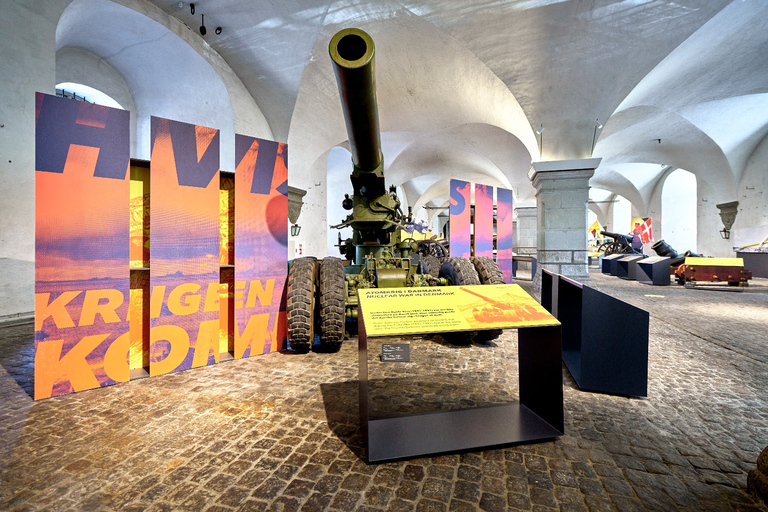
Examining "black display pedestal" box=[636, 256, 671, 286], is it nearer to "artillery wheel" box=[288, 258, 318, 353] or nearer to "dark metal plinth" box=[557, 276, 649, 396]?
"dark metal plinth" box=[557, 276, 649, 396]

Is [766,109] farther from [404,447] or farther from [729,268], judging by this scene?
[404,447]

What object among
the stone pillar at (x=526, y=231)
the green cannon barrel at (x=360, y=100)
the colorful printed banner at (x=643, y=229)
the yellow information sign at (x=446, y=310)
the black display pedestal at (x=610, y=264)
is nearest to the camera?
the yellow information sign at (x=446, y=310)

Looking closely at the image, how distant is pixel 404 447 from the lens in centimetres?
198

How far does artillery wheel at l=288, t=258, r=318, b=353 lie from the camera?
364 cm

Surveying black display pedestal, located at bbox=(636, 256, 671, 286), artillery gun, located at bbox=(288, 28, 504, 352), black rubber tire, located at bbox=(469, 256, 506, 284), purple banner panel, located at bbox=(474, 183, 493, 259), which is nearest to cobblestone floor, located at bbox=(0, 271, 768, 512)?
artillery gun, located at bbox=(288, 28, 504, 352)

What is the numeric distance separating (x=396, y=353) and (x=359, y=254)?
7.25ft

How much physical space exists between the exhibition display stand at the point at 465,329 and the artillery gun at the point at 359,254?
5.57 ft

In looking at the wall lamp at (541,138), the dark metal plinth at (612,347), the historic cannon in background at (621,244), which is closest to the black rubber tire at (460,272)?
the dark metal plinth at (612,347)

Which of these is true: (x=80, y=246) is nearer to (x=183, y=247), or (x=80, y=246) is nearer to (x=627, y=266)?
(x=183, y=247)

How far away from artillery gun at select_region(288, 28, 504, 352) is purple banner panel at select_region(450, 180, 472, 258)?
3.65m

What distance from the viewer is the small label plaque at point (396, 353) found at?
12.1 feet

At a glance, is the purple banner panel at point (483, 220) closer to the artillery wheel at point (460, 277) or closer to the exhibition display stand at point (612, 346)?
the artillery wheel at point (460, 277)

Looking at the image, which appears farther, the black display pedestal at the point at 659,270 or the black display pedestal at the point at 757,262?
the black display pedestal at the point at 757,262

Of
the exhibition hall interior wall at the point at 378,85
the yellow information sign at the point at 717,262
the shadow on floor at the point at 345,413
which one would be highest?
the exhibition hall interior wall at the point at 378,85
